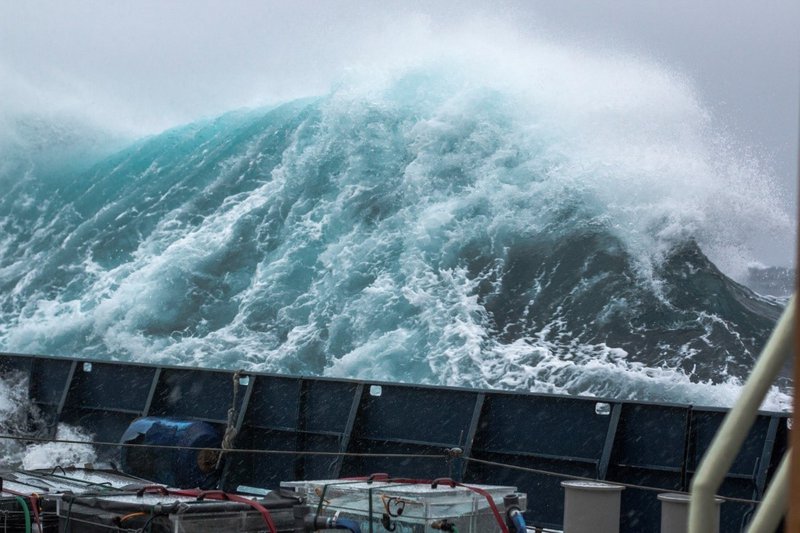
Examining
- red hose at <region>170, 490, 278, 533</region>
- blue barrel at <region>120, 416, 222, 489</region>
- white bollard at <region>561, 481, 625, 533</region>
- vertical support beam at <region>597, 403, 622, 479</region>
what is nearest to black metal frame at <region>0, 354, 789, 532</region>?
vertical support beam at <region>597, 403, 622, 479</region>

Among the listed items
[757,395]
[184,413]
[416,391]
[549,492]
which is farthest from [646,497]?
[757,395]

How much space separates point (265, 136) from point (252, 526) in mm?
21241

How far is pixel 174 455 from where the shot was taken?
8.79 metres

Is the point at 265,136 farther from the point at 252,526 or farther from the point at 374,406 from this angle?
the point at 252,526

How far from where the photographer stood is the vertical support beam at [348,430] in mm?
8156

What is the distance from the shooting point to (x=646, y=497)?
704 centimetres

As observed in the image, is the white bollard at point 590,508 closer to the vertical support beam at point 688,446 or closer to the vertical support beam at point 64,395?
the vertical support beam at point 688,446

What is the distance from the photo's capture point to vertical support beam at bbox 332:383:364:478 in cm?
816

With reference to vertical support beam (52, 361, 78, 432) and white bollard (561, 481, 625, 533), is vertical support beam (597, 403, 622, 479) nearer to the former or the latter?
white bollard (561, 481, 625, 533)

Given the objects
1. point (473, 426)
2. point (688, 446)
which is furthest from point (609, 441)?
point (473, 426)

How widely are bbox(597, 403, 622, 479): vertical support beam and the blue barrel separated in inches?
141

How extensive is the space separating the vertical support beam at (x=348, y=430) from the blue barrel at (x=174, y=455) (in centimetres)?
128

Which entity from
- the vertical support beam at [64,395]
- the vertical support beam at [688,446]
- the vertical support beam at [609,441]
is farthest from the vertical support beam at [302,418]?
the vertical support beam at [688,446]

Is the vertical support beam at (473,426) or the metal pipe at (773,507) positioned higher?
the metal pipe at (773,507)
